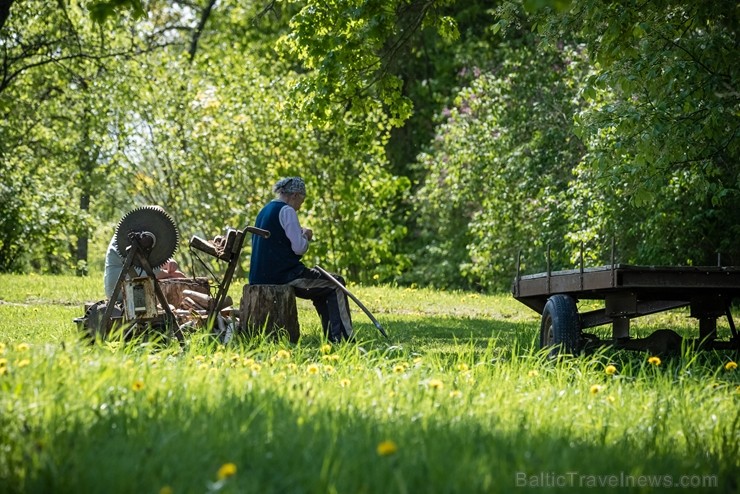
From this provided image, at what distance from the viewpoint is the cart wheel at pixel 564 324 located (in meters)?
8.71

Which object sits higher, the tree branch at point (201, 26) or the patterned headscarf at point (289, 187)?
the tree branch at point (201, 26)

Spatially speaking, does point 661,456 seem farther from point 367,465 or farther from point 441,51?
point 441,51

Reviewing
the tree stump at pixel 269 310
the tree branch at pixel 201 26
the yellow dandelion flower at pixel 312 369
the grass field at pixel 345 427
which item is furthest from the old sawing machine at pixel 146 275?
the tree branch at pixel 201 26

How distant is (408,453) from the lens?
4.56 metres

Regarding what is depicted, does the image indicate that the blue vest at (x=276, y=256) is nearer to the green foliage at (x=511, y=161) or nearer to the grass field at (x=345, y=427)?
the grass field at (x=345, y=427)

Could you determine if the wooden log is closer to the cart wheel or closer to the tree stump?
the tree stump

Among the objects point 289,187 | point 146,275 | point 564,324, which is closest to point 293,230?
point 289,187

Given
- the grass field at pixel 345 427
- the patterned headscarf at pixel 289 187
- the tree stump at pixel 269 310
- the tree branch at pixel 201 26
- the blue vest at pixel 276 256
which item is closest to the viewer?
the grass field at pixel 345 427

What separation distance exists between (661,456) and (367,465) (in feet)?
4.87

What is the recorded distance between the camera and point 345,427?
505 cm

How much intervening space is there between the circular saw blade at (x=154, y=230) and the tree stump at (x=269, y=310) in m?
1.27

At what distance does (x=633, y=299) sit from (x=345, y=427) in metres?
4.13

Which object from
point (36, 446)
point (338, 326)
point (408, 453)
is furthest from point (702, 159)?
point (36, 446)

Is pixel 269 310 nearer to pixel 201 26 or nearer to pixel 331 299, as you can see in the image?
pixel 331 299
